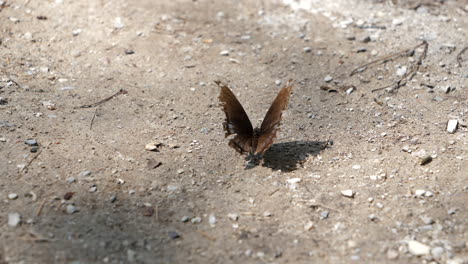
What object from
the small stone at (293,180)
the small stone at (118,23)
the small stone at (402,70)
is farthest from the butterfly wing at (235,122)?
the small stone at (118,23)

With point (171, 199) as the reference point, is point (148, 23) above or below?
above

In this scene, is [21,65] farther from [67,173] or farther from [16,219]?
[16,219]

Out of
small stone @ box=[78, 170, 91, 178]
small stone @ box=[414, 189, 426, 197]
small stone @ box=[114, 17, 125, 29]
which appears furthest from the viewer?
small stone @ box=[114, 17, 125, 29]

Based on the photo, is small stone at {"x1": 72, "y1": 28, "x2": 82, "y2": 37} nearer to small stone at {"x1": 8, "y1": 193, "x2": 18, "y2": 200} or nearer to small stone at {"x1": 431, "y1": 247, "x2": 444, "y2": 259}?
small stone at {"x1": 8, "y1": 193, "x2": 18, "y2": 200}

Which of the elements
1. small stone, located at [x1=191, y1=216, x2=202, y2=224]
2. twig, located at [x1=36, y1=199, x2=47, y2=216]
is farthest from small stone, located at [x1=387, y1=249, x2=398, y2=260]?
twig, located at [x1=36, y1=199, x2=47, y2=216]

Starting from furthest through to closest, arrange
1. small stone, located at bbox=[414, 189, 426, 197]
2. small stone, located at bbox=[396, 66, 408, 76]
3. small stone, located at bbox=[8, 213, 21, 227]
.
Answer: small stone, located at bbox=[396, 66, 408, 76], small stone, located at bbox=[414, 189, 426, 197], small stone, located at bbox=[8, 213, 21, 227]

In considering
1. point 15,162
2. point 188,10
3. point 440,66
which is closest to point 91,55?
point 188,10
